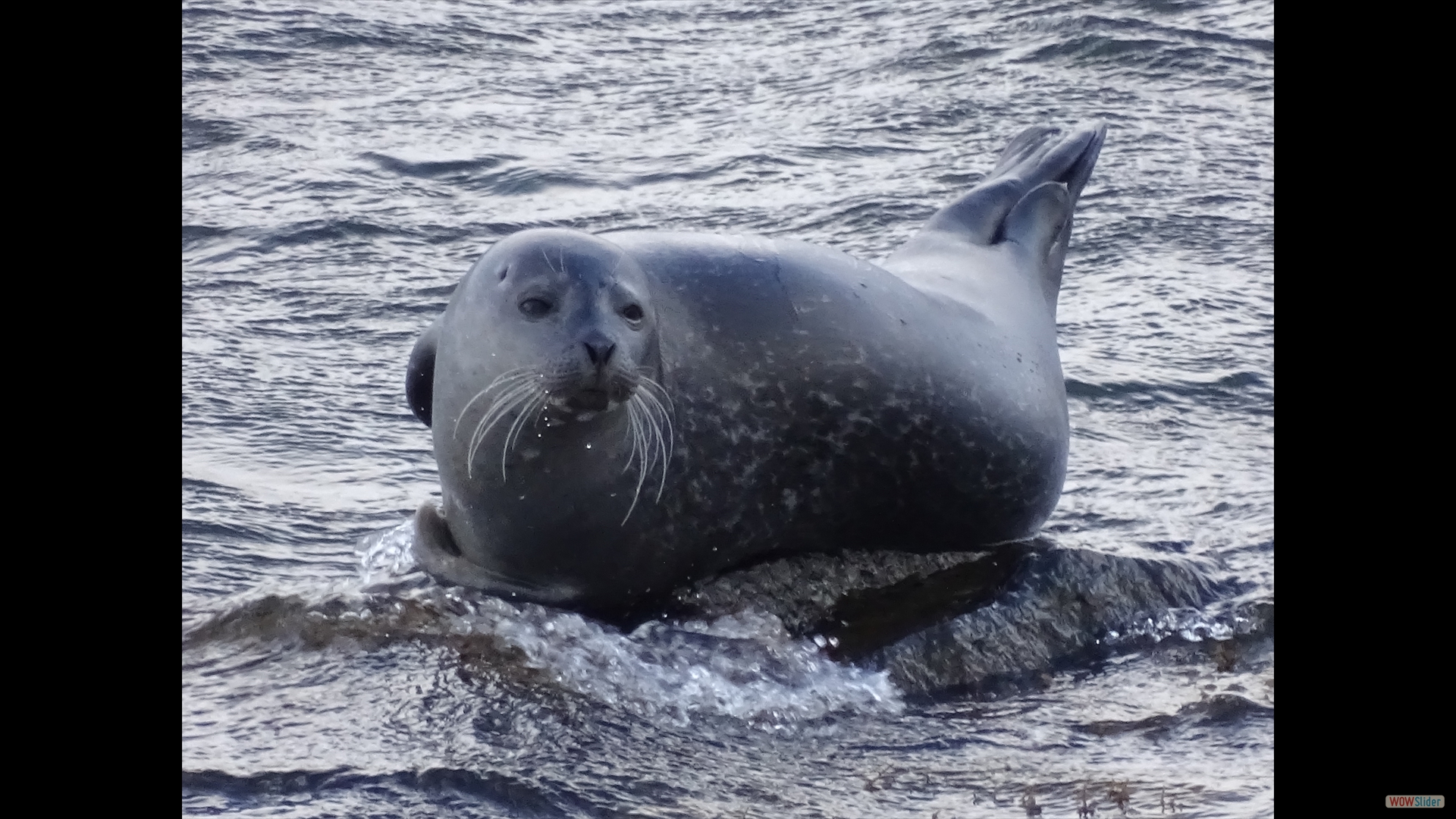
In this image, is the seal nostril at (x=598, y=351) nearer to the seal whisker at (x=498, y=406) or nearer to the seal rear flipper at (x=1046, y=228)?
the seal whisker at (x=498, y=406)

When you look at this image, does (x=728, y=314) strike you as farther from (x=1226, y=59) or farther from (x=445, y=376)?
(x=1226, y=59)

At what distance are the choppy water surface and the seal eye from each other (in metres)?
0.82

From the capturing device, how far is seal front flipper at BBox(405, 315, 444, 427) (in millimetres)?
5039

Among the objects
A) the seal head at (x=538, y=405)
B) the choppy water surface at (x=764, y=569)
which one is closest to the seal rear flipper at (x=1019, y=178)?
the choppy water surface at (x=764, y=569)

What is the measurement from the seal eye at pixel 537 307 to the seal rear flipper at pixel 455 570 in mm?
801

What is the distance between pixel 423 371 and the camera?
5086mm

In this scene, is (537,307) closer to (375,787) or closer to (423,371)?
(423,371)

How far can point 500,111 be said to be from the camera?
11297 mm

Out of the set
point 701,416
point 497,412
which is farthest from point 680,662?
point 497,412

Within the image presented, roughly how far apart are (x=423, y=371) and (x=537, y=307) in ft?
2.29

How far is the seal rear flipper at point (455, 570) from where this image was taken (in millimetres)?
4902

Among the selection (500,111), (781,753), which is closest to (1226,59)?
(500,111)

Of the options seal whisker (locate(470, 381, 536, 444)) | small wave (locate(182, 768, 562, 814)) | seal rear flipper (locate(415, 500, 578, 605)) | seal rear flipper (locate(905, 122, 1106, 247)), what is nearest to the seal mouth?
seal whisker (locate(470, 381, 536, 444))

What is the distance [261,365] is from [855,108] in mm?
5064
